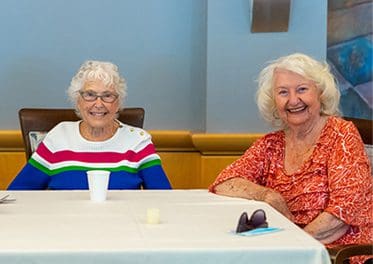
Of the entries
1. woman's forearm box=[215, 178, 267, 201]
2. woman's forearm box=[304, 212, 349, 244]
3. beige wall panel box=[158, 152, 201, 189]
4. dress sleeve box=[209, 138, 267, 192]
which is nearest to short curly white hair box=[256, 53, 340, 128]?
dress sleeve box=[209, 138, 267, 192]

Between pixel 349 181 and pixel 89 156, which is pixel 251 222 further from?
pixel 89 156

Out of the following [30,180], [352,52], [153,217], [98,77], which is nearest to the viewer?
[153,217]

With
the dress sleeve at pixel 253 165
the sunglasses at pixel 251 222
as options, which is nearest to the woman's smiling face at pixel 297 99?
the dress sleeve at pixel 253 165

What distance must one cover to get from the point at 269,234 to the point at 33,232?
22.6 inches

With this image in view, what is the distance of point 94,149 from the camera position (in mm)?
2830

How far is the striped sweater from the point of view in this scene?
2781 millimetres

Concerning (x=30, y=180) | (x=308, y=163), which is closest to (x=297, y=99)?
(x=308, y=163)

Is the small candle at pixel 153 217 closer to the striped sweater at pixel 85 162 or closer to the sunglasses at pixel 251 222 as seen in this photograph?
the sunglasses at pixel 251 222

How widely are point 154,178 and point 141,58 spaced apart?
0.97 m

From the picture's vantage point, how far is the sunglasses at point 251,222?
169 centimetres

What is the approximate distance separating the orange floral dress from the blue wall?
3.03ft

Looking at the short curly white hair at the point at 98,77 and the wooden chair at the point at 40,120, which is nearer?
the short curly white hair at the point at 98,77

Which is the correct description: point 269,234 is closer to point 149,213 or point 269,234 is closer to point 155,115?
point 149,213

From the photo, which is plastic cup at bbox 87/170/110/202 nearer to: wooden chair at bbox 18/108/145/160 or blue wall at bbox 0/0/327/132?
wooden chair at bbox 18/108/145/160
